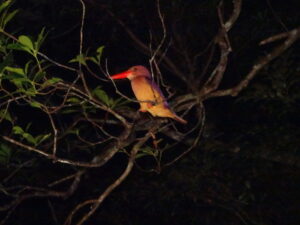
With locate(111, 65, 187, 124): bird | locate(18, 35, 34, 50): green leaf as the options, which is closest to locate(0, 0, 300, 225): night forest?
locate(111, 65, 187, 124): bird

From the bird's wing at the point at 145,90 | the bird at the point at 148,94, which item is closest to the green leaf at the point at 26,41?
the bird at the point at 148,94

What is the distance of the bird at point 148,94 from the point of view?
362 cm

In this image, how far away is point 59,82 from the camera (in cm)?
309

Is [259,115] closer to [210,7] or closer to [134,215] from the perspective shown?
[210,7]

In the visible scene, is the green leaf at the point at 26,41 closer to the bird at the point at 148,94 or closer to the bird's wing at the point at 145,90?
the bird at the point at 148,94

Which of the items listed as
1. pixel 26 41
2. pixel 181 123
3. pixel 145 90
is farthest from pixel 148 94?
pixel 26 41

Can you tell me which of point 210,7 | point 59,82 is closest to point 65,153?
point 210,7

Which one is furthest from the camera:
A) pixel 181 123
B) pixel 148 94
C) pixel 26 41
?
pixel 181 123

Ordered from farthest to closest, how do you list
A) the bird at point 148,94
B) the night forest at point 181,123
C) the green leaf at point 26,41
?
the night forest at point 181,123, the bird at point 148,94, the green leaf at point 26,41

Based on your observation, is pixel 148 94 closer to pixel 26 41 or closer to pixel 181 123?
pixel 181 123

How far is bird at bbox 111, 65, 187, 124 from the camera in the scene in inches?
143

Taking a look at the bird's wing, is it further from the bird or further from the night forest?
the night forest

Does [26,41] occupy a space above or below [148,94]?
above

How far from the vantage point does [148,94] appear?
3.76m
